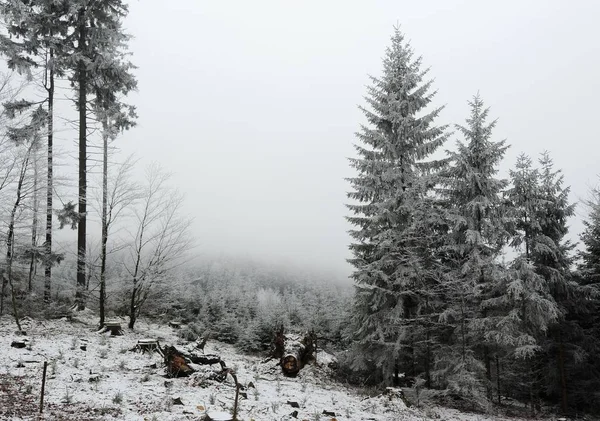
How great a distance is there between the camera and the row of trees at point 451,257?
14.3 meters

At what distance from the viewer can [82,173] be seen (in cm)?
1605

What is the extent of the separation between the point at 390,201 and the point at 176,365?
9.90 m

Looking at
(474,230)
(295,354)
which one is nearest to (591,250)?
(474,230)

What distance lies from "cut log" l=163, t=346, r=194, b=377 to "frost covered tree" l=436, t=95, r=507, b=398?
359 inches

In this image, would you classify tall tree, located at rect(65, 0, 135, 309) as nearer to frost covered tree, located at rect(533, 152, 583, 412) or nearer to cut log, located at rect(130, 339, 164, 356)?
cut log, located at rect(130, 339, 164, 356)

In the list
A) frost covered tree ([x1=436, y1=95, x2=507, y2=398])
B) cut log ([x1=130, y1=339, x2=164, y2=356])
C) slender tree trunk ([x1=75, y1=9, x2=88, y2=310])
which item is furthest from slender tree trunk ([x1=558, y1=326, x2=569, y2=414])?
slender tree trunk ([x1=75, y1=9, x2=88, y2=310])

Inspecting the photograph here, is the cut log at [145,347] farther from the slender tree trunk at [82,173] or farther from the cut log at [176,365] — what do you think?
the slender tree trunk at [82,173]

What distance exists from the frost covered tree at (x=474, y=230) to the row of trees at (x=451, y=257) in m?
0.05

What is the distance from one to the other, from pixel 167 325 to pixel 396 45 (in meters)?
17.9

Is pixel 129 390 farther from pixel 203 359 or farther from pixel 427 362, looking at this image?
pixel 427 362

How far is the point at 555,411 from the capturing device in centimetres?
1797

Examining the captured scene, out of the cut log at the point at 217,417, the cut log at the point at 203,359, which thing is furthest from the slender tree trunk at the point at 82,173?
the cut log at the point at 217,417

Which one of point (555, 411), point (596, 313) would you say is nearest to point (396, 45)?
point (596, 313)

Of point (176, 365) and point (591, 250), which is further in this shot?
point (591, 250)
